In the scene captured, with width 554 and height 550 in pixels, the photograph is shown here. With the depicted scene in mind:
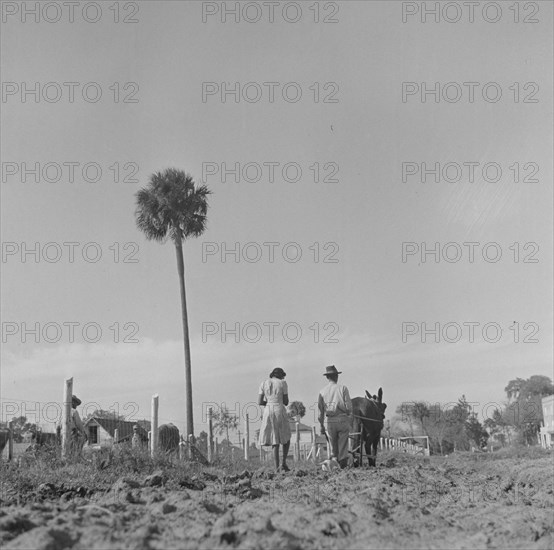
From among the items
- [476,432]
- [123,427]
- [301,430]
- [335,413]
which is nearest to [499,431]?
[476,432]

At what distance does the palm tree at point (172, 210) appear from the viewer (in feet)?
83.8

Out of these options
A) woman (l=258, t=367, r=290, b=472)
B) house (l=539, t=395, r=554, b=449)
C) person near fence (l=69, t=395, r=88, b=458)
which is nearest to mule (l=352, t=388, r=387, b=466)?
woman (l=258, t=367, r=290, b=472)

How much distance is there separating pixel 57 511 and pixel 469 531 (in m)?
2.38

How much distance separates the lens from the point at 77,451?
10.8 metres

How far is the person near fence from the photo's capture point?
35.8 ft

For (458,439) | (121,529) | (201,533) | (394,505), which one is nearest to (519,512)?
(394,505)

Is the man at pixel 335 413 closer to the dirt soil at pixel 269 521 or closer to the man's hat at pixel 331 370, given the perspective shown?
the man's hat at pixel 331 370

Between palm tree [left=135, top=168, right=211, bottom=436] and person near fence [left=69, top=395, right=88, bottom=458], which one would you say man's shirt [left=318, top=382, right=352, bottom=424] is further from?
palm tree [left=135, top=168, right=211, bottom=436]

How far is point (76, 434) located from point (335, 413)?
4183mm

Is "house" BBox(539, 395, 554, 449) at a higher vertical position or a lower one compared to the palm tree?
lower

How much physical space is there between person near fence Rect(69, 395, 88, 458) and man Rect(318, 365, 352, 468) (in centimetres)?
375

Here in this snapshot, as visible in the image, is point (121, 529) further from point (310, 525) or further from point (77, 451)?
point (77, 451)

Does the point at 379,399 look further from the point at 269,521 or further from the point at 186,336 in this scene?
the point at 269,521

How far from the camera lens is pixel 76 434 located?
12336 mm
